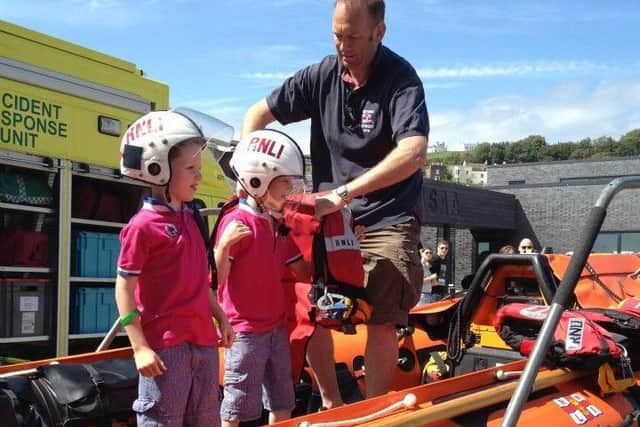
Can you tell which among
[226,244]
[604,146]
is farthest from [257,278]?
[604,146]

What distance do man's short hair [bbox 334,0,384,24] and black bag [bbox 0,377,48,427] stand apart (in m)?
2.03

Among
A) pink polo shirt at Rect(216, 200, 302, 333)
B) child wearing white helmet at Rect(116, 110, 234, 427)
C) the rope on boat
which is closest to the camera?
the rope on boat

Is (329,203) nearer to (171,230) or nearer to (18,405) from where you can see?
(171,230)

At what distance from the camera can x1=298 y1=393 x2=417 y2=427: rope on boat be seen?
232 cm

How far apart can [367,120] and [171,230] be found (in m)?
1.22

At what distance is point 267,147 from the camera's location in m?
3.09

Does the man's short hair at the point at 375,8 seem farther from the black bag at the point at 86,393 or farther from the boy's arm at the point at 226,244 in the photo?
the black bag at the point at 86,393

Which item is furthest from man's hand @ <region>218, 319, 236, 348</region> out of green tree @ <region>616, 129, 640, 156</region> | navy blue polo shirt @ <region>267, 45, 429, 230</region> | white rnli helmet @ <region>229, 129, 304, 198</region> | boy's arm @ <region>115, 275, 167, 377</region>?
green tree @ <region>616, 129, 640, 156</region>

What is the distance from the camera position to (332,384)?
362 cm

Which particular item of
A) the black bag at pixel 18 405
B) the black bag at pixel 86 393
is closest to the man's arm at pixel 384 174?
the black bag at pixel 86 393

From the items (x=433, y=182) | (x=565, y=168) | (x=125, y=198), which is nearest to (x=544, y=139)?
(x=565, y=168)

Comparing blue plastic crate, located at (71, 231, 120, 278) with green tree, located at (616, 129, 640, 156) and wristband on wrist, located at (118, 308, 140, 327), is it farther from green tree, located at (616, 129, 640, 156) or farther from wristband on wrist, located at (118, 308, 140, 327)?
green tree, located at (616, 129, 640, 156)

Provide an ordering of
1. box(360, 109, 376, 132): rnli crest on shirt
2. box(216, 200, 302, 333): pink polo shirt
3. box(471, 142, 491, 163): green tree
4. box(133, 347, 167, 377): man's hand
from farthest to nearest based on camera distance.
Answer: box(471, 142, 491, 163): green tree < box(360, 109, 376, 132): rnli crest on shirt < box(216, 200, 302, 333): pink polo shirt < box(133, 347, 167, 377): man's hand

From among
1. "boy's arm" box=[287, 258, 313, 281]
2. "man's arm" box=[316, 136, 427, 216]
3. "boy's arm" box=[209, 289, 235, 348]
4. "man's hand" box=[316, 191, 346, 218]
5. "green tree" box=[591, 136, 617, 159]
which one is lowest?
"boy's arm" box=[209, 289, 235, 348]
